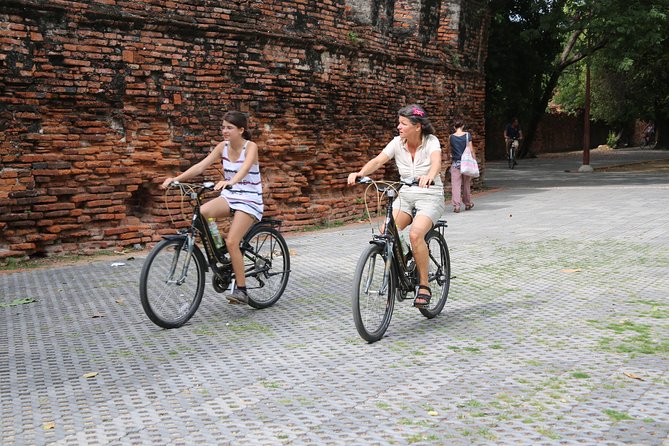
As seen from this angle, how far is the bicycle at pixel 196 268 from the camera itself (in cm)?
662

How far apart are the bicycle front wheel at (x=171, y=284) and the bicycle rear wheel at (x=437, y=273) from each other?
1.82 m

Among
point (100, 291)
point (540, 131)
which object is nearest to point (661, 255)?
point (100, 291)

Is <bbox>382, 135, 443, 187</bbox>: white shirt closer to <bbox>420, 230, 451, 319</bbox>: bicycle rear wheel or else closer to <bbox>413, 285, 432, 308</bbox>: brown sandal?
<bbox>420, 230, 451, 319</bbox>: bicycle rear wheel

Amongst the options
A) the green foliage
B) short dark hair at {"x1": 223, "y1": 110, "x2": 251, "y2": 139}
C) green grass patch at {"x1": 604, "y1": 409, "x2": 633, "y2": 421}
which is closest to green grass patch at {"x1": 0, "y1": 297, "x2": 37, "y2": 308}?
short dark hair at {"x1": 223, "y1": 110, "x2": 251, "y2": 139}

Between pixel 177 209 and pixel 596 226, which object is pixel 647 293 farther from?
pixel 177 209

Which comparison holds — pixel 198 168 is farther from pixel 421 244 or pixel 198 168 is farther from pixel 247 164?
pixel 421 244

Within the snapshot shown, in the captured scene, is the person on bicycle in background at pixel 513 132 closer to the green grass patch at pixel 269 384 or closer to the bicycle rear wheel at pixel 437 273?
the bicycle rear wheel at pixel 437 273

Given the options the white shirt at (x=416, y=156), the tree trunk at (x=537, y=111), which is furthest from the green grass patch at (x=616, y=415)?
the tree trunk at (x=537, y=111)

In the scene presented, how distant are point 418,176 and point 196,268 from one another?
75.0 inches

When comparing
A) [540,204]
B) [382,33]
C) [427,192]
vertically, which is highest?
[382,33]

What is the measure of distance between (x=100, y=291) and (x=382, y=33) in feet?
30.3

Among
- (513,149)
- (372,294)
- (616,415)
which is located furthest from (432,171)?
(513,149)

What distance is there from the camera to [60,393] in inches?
203

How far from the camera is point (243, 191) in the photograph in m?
7.34
